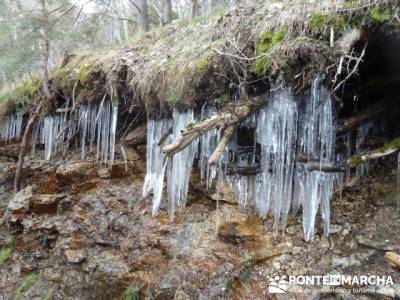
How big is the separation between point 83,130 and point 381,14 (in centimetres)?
480

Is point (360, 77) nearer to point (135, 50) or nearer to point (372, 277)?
point (372, 277)

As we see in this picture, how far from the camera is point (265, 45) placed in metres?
3.82

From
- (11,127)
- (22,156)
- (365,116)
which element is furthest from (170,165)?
(11,127)

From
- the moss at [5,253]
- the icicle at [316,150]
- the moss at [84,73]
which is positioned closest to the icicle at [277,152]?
the icicle at [316,150]

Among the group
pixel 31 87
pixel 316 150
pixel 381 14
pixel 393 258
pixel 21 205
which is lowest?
pixel 21 205

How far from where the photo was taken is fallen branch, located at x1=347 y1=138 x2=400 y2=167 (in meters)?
3.42

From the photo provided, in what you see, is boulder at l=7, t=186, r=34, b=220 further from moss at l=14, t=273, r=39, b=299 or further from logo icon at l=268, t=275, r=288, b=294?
logo icon at l=268, t=275, r=288, b=294

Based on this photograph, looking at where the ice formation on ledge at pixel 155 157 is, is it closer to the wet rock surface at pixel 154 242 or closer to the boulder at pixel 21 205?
the wet rock surface at pixel 154 242

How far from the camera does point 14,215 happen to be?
6.31 metres

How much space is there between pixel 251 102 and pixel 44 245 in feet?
13.8

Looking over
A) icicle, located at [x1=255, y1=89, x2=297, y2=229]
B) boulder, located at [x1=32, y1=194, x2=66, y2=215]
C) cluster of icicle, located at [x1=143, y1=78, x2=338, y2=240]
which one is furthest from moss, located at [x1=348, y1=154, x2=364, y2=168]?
boulder, located at [x1=32, y1=194, x2=66, y2=215]

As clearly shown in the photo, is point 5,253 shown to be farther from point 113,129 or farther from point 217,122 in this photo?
point 217,122

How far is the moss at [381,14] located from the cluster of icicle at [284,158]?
0.74 meters

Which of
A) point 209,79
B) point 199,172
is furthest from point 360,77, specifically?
point 199,172
